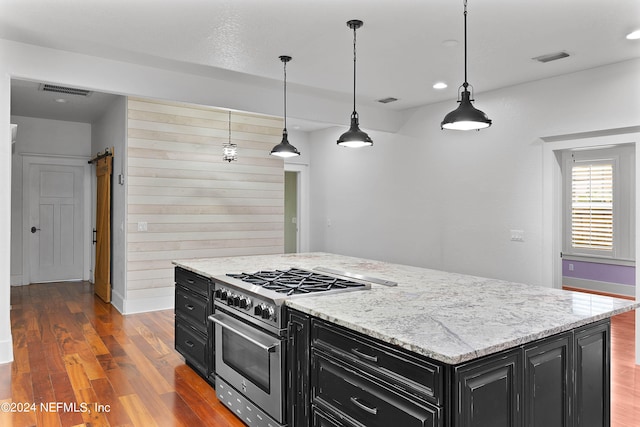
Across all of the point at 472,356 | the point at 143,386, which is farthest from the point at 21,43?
the point at 472,356

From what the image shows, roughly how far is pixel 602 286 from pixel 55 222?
9.09 metres

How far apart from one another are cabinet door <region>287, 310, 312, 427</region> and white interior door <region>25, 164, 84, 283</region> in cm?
681

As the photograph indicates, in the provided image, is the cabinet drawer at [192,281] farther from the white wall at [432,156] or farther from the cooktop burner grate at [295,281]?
the white wall at [432,156]

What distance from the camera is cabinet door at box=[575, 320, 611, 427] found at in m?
2.05

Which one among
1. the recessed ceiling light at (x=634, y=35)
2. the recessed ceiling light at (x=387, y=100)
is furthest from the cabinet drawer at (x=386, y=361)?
the recessed ceiling light at (x=387, y=100)

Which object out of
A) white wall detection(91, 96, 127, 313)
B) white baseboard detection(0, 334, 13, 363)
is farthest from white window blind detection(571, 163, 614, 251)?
white baseboard detection(0, 334, 13, 363)

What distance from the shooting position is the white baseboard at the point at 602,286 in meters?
6.74

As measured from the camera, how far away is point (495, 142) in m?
5.11

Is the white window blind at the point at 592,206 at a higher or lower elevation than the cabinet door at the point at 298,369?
higher

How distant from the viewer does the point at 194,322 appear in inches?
138

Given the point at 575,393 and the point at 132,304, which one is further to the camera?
the point at 132,304

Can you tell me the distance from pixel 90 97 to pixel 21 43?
2.29 metres

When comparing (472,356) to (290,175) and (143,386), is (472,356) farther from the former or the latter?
(290,175)

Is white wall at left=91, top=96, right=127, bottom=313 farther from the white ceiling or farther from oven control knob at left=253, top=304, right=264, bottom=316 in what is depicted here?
oven control knob at left=253, top=304, right=264, bottom=316
